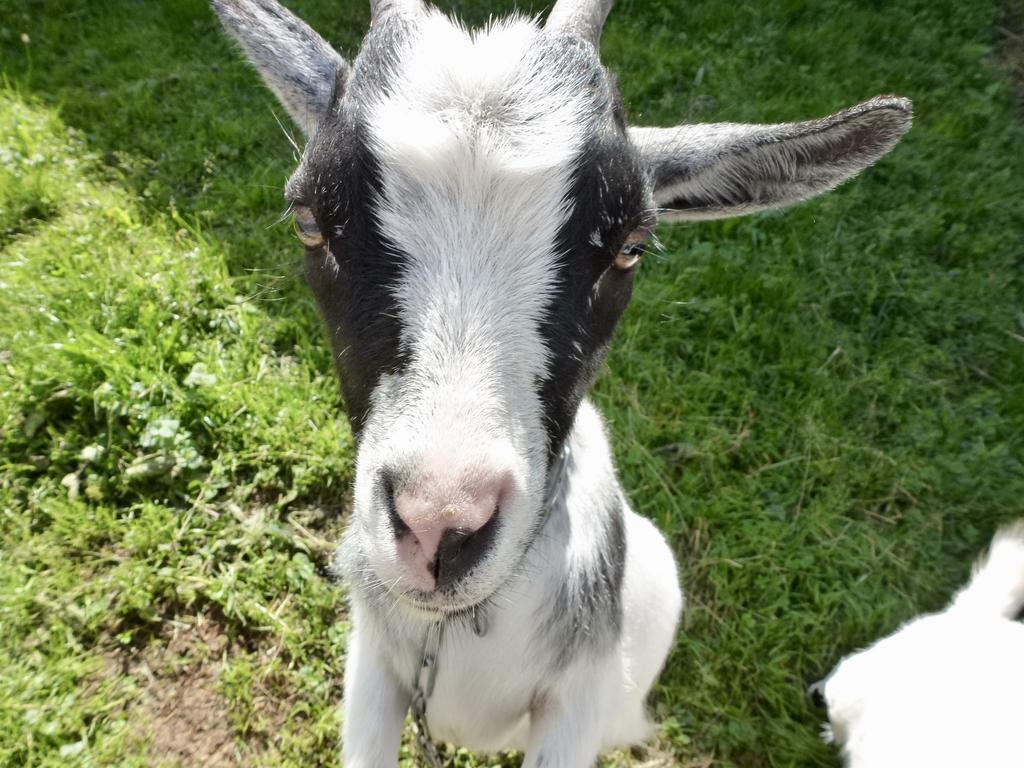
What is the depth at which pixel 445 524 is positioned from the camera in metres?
1.17

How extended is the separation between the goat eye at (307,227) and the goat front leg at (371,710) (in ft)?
3.90

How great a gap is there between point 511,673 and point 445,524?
3.34 feet

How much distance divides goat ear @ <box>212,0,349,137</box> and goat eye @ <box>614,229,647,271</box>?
96cm

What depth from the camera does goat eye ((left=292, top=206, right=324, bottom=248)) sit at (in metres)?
1.58

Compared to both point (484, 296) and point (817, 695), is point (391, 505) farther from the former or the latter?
point (817, 695)

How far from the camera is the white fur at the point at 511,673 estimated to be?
75.2 inches

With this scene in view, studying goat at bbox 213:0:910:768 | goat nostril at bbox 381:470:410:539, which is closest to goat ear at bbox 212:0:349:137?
goat at bbox 213:0:910:768

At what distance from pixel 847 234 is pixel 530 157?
3605 millimetres

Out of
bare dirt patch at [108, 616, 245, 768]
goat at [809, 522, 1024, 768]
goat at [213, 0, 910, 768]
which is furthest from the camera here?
bare dirt patch at [108, 616, 245, 768]

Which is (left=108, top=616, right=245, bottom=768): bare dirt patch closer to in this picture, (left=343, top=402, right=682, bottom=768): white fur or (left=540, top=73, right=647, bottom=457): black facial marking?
(left=343, top=402, right=682, bottom=768): white fur

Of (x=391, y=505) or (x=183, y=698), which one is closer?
(x=391, y=505)

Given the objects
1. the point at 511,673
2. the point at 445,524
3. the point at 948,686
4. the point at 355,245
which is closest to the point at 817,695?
the point at 948,686

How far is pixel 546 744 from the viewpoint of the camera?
1.89 meters

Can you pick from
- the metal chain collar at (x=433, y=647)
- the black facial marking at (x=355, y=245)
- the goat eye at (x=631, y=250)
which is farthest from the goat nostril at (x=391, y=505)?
the goat eye at (x=631, y=250)
